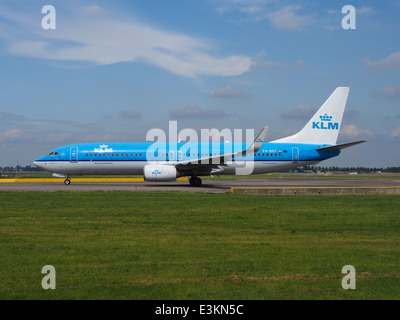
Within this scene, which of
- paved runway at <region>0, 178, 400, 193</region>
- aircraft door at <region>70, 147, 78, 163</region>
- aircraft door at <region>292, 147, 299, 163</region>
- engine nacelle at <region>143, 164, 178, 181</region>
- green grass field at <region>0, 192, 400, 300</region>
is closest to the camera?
green grass field at <region>0, 192, 400, 300</region>

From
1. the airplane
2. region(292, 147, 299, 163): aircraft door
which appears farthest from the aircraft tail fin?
region(292, 147, 299, 163): aircraft door

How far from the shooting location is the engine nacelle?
32.9 meters

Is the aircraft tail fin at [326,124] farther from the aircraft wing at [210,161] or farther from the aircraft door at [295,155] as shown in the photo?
the aircraft wing at [210,161]

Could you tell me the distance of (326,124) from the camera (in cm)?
3969

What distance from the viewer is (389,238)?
11453 mm

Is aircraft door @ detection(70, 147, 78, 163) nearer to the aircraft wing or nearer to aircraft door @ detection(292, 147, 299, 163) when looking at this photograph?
the aircraft wing

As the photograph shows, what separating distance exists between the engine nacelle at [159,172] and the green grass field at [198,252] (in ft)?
51.7

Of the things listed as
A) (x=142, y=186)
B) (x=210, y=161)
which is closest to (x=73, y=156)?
(x=142, y=186)

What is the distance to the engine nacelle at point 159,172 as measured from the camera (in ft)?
108

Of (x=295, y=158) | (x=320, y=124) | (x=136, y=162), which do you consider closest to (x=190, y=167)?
(x=136, y=162)

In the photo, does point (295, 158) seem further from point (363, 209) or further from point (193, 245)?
point (193, 245)

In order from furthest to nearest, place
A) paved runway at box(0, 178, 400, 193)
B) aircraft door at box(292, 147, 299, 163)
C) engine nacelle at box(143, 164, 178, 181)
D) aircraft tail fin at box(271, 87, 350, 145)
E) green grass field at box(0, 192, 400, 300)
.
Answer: aircraft tail fin at box(271, 87, 350, 145) < aircraft door at box(292, 147, 299, 163) < engine nacelle at box(143, 164, 178, 181) < paved runway at box(0, 178, 400, 193) < green grass field at box(0, 192, 400, 300)

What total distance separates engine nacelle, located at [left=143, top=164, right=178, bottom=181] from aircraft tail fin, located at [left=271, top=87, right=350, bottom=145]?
41.5ft

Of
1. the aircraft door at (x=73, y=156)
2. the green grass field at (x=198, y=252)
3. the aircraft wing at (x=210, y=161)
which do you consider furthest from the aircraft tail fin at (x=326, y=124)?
the green grass field at (x=198, y=252)
